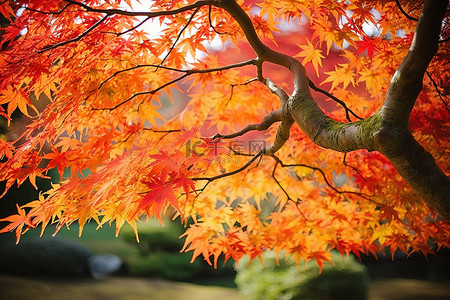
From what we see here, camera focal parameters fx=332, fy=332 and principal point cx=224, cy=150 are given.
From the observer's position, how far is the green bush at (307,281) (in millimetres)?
4196

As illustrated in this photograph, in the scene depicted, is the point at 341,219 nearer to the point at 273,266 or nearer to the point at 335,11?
the point at 335,11

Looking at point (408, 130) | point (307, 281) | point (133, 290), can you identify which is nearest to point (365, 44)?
point (408, 130)

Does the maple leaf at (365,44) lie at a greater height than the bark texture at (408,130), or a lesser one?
greater

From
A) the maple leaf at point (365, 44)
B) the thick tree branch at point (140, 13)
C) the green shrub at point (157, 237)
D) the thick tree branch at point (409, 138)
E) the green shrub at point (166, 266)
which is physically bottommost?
the green shrub at point (166, 266)

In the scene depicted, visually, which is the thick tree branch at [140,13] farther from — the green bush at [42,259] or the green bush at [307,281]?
the green bush at [42,259]

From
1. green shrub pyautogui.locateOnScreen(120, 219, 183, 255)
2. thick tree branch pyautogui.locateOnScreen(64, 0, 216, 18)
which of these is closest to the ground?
green shrub pyautogui.locateOnScreen(120, 219, 183, 255)

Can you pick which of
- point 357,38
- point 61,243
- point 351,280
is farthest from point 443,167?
Answer: point 61,243

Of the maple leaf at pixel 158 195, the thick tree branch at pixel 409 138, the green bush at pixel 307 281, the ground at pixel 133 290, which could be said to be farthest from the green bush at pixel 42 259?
the thick tree branch at pixel 409 138

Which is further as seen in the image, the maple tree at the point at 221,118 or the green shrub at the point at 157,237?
the green shrub at the point at 157,237

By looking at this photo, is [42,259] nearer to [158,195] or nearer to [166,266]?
[166,266]

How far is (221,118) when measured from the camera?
285 centimetres

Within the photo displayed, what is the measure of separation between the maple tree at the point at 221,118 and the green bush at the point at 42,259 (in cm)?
464

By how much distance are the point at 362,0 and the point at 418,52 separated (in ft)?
3.44

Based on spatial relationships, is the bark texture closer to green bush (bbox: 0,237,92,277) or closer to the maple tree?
the maple tree
